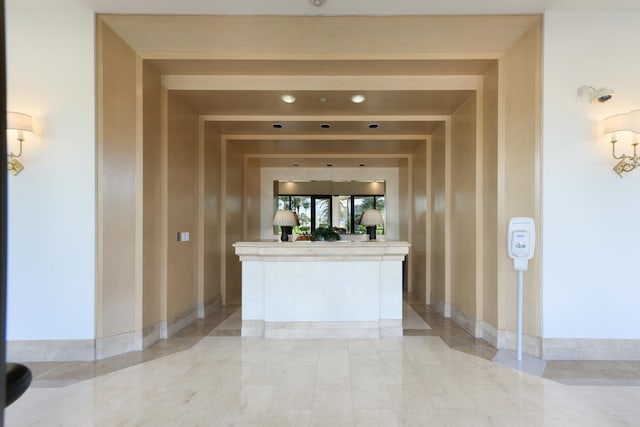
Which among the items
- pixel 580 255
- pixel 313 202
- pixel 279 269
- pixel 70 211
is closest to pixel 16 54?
pixel 70 211

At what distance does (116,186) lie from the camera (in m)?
3.41

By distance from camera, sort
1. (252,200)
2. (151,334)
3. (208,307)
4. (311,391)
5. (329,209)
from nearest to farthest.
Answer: (311,391)
(151,334)
(208,307)
(252,200)
(329,209)

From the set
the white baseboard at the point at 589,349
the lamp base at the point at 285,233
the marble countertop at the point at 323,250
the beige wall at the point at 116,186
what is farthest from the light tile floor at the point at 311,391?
the lamp base at the point at 285,233

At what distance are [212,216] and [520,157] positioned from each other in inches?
177

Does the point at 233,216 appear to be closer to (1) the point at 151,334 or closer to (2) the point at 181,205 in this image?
(2) the point at 181,205

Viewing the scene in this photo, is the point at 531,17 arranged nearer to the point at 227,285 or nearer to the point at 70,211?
the point at 70,211

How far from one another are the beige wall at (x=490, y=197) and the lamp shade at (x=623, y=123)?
3.14ft

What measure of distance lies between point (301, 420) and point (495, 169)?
3.23 meters

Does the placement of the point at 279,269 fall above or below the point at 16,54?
below

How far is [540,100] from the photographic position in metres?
3.29

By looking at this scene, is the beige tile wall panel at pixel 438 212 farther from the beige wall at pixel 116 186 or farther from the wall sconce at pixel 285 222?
the beige wall at pixel 116 186

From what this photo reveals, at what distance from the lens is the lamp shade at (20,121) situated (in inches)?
118

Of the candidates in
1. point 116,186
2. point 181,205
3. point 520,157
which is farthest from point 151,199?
point 520,157

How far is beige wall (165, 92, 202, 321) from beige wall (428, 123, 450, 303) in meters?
3.89
